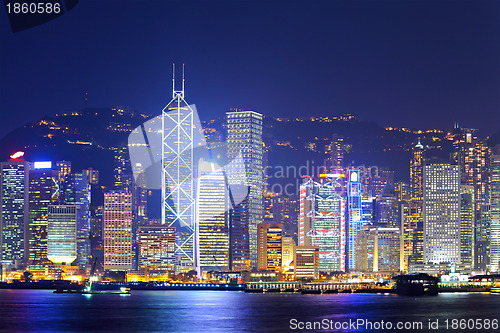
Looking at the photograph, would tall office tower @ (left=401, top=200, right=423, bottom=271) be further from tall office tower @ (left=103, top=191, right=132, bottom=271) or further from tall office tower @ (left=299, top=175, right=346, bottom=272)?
tall office tower @ (left=103, top=191, right=132, bottom=271)

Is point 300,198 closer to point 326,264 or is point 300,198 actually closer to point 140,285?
point 326,264

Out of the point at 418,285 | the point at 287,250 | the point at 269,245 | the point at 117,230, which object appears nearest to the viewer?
the point at 418,285

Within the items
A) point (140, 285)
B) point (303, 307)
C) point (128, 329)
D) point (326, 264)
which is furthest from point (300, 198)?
point (128, 329)

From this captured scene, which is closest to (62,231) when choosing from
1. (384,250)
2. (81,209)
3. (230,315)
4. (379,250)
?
(81,209)

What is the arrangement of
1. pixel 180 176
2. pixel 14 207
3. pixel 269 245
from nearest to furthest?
pixel 180 176 < pixel 269 245 < pixel 14 207

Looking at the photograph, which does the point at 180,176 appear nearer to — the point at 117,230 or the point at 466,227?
the point at 117,230

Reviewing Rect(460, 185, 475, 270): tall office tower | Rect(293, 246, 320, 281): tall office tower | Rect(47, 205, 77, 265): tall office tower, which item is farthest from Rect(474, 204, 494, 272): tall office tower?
Rect(47, 205, 77, 265): tall office tower

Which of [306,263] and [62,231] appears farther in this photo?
[62,231]

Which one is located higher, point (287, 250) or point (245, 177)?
point (245, 177)
